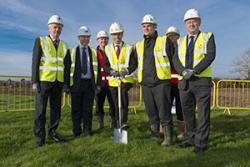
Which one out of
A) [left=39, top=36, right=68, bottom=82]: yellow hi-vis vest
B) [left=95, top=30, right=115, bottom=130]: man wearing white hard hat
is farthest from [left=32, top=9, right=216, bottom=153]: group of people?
[left=95, top=30, right=115, bottom=130]: man wearing white hard hat

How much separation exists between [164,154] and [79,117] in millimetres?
2238

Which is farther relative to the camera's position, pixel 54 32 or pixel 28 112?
→ pixel 28 112

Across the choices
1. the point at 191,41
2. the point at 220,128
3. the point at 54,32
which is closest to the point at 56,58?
the point at 54,32

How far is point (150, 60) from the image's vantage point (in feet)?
20.1

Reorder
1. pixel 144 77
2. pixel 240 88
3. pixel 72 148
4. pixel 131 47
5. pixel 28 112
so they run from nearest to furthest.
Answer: pixel 72 148, pixel 144 77, pixel 131 47, pixel 28 112, pixel 240 88

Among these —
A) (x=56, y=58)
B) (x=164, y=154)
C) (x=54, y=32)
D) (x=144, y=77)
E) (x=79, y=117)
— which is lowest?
(x=164, y=154)

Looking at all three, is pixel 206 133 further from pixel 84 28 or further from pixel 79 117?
pixel 84 28

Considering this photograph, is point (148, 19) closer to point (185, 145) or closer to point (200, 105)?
point (200, 105)

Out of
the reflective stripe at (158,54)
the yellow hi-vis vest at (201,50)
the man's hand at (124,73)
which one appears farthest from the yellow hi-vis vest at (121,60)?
the yellow hi-vis vest at (201,50)

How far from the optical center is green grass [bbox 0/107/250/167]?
4.91m

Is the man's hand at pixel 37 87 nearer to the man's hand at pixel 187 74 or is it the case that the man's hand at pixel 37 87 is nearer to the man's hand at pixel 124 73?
the man's hand at pixel 124 73

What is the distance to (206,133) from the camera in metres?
5.52

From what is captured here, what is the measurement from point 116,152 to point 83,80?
189cm

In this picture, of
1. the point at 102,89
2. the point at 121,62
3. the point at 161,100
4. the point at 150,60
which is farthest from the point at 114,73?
the point at 102,89
